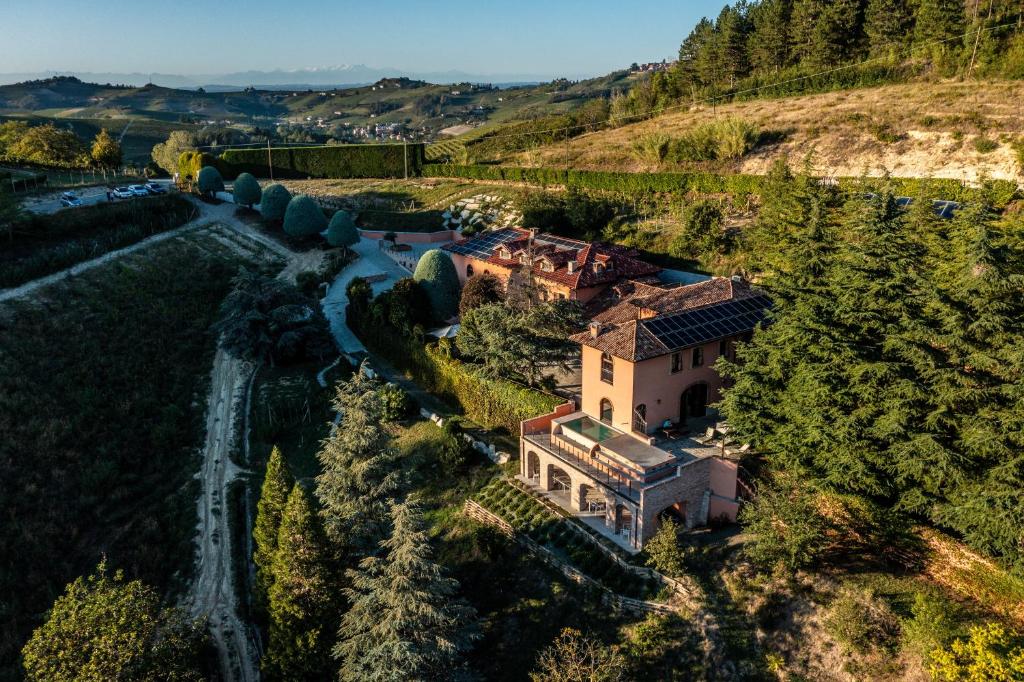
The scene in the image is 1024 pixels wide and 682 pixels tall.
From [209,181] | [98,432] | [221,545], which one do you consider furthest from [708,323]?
[209,181]

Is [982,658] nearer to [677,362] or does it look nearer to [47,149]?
[677,362]

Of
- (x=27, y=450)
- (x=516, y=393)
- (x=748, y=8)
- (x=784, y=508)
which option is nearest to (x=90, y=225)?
(x=27, y=450)

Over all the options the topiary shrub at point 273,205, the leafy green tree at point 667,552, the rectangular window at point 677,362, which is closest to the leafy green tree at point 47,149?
the topiary shrub at point 273,205

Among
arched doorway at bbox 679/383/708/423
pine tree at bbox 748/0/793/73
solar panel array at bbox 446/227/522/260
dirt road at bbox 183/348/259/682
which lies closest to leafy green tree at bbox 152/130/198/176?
solar panel array at bbox 446/227/522/260

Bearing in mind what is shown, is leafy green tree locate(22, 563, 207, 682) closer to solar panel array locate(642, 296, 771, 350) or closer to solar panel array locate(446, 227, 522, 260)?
solar panel array locate(642, 296, 771, 350)

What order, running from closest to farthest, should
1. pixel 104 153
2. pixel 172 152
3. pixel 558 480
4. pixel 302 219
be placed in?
pixel 558 480, pixel 302 219, pixel 104 153, pixel 172 152
